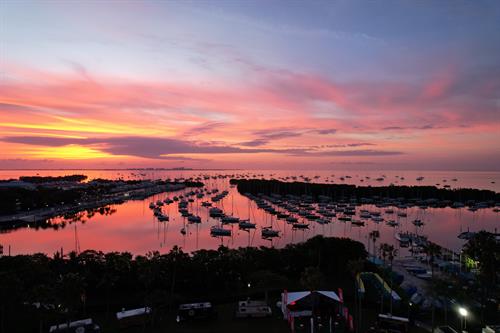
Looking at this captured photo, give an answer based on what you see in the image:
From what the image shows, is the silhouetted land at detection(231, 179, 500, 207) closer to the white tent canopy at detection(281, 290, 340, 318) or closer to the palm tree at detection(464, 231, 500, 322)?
the palm tree at detection(464, 231, 500, 322)

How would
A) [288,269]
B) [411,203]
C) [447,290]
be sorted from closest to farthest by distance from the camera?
[447,290] → [288,269] → [411,203]

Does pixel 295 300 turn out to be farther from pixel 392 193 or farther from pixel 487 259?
pixel 392 193

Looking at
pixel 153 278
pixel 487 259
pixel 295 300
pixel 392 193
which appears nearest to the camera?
pixel 487 259

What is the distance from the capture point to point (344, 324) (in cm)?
1975

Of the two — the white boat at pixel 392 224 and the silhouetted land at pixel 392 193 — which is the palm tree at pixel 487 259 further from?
the silhouetted land at pixel 392 193

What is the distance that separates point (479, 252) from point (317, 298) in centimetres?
1003

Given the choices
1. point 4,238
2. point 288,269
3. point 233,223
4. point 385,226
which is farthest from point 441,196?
point 4,238

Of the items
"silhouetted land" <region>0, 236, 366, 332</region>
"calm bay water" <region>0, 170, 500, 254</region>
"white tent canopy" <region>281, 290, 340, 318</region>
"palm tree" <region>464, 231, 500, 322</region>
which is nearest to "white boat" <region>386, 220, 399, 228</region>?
"calm bay water" <region>0, 170, 500, 254</region>

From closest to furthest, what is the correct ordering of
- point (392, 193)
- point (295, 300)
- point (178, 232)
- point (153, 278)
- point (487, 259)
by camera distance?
point (487, 259), point (295, 300), point (153, 278), point (178, 232), point (392, 193)

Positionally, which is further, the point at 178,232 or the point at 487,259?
the point at 178,232

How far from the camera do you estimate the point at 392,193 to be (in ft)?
383

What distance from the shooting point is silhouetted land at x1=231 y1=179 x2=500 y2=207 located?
105 metres

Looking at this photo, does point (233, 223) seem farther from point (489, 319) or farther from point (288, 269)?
point (489, 319)

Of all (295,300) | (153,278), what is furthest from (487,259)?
(153,278)
